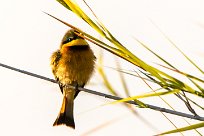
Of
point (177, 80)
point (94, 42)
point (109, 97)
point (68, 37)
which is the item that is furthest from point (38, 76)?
point (68, 37)

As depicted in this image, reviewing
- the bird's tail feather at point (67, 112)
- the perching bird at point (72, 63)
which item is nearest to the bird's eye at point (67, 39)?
the perching bird at point (72, 63)

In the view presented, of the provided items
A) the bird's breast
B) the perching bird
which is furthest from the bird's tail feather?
the bird's breast

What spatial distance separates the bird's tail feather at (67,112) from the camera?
3.52m

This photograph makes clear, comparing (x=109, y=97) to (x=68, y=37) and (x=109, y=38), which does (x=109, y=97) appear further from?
(x=68, y=37)

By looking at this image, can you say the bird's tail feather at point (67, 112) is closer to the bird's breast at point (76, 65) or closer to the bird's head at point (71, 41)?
the bird's breast at point (76, 65)

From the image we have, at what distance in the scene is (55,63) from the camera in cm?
357

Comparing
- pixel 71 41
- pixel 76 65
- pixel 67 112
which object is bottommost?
pixel 67 112

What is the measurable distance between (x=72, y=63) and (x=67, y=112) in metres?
0.47

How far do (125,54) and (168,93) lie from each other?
135mm

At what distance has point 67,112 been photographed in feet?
12.2

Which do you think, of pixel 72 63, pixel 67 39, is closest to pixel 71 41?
pixel 67 39

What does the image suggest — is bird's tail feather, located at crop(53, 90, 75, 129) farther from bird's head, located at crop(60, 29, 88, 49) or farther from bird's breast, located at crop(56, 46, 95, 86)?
bird's head, located at crop(60, 29, 88, 49)

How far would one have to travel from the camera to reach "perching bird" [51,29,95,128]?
342 centimetres

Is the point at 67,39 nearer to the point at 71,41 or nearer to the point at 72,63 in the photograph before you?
the point at 71,41
